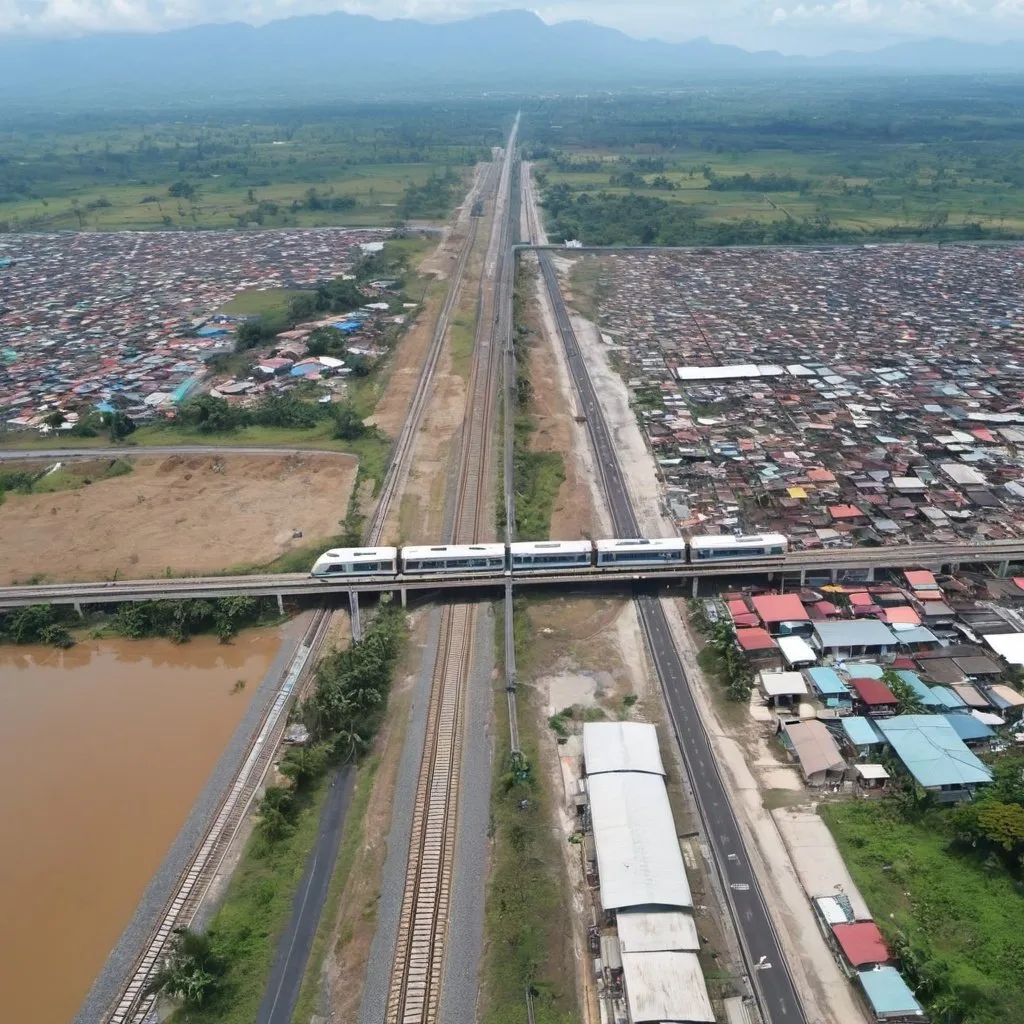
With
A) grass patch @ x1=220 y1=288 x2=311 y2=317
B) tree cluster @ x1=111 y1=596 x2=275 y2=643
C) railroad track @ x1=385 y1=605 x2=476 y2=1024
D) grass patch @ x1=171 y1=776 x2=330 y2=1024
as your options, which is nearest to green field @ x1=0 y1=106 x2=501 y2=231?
grass patch @ x1=220 y1=288 x2=311 y2=317

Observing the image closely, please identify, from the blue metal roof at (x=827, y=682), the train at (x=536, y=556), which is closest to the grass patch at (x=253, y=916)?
the train at (x=536, y=556)

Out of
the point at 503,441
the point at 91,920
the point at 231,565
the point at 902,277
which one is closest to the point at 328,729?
the point at 91,920

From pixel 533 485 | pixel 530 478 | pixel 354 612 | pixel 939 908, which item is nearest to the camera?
pixel 939 908

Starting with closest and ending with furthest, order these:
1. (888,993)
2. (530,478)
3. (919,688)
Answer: (888,993), (919,688), (530,478)

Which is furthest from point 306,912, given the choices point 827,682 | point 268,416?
point 268,416

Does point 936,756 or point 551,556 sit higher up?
point 551,556

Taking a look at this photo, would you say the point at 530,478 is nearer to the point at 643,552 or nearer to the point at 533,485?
the point at 533,485
